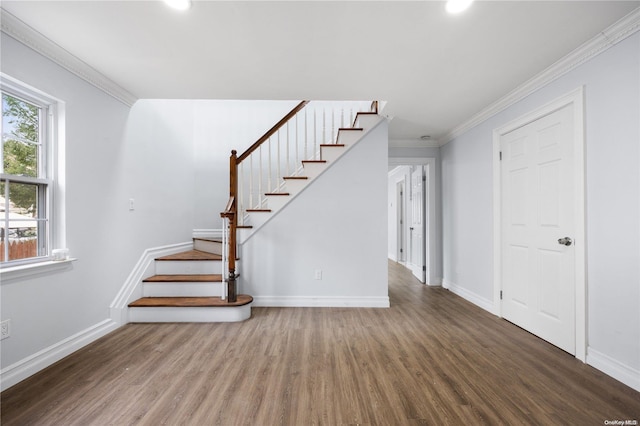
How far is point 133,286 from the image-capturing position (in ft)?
9.58

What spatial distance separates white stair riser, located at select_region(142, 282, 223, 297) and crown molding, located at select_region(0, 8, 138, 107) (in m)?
2.04

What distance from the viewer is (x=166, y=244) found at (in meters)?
3.64

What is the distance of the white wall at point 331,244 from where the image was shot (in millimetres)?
3408

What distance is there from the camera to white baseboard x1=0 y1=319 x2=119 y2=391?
1751 millimetres

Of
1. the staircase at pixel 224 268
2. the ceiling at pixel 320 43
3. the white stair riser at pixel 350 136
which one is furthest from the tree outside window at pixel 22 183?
the white stair riser at pixel 350 136

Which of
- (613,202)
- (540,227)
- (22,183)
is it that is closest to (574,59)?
(613,202)

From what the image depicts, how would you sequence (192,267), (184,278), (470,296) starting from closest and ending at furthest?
(184,278), (192,267), (470,296)

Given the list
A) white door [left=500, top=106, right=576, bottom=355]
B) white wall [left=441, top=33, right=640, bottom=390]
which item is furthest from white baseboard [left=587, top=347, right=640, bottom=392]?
white door [left=500, top=106, right=576, bottom=355]

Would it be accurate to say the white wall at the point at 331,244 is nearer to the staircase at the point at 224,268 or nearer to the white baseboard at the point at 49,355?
the staircase at the point at 224,268

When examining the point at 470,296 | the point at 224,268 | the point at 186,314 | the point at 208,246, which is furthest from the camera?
the point at 208,246

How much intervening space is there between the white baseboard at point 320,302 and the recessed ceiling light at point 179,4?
2901 mm

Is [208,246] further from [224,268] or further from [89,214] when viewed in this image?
[89,214]

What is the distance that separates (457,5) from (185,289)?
3.50 m

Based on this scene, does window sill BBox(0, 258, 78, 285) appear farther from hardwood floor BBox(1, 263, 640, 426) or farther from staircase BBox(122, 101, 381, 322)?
staircase BBox(122, 101, 381, 322)
